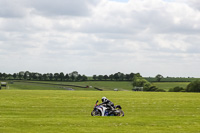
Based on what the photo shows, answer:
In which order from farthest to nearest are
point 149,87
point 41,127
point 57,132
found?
1. point 149,87
2. point 41,127
3. point 57,132

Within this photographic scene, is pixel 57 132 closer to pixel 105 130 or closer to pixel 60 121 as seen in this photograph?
pixel 105 130

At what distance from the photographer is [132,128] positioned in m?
22.5

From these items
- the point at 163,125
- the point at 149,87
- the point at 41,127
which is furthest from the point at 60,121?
the point at 149,87

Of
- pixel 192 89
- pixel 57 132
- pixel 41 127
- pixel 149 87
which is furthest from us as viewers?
pixel 149 87

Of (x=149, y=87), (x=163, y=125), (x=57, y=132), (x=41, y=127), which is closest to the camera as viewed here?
(x=57, y=132)

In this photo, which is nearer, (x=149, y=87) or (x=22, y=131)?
(x=22, y=131)

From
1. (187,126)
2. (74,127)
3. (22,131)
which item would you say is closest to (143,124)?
(187,126)

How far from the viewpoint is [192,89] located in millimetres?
141375

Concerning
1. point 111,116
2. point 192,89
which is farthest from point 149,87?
point 111,116

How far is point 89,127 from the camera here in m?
22.6

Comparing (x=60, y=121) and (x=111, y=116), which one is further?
(x=111, y=116)

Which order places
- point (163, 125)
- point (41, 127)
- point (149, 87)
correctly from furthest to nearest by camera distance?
point (149, 87)
point (163, 125)
point (41, 127)

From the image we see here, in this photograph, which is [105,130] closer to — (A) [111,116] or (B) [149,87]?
(A) [111,116]

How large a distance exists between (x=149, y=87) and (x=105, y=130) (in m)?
165
